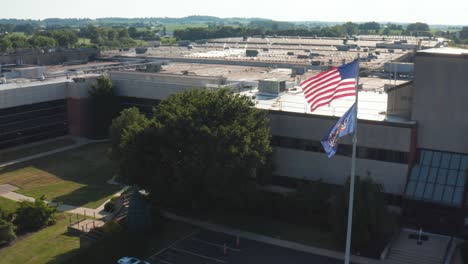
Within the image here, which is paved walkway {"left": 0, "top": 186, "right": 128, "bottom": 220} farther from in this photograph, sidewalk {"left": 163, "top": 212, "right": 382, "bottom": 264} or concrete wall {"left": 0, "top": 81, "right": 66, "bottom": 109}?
concrete wall {"left": 0, "top": 81, "right": 66, "bottom": 109}

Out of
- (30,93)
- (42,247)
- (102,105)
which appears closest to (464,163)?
(42,247)

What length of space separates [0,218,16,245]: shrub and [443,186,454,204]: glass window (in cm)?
3507

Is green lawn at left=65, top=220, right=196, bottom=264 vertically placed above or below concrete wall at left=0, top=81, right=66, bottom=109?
below

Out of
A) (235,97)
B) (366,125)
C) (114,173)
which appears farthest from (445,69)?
(114,173)

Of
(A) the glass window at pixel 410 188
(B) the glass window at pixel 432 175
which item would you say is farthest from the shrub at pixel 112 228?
(B) the glass window at pixel 432 175

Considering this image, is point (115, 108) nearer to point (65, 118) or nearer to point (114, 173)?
point (65, 118)

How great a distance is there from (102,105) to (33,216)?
30.3 meters

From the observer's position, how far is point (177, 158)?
4394 cm

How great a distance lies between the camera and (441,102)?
43.1m

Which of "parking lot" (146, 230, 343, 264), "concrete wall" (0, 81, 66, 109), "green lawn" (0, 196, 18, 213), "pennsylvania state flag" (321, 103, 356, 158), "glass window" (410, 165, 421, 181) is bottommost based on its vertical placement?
"green lawn" (0, 196, 18, 213)

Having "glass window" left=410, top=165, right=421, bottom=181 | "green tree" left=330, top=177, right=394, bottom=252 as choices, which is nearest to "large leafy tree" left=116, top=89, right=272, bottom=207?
"green tree" left=330, top=177, right=394, bottom=252

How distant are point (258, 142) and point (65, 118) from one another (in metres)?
43.5

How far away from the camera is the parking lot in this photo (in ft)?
131

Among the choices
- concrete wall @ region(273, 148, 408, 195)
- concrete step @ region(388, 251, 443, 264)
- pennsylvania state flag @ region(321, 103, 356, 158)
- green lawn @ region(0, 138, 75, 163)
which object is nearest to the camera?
pennsylvania state flag @ region(321, 103, 356, 158)
